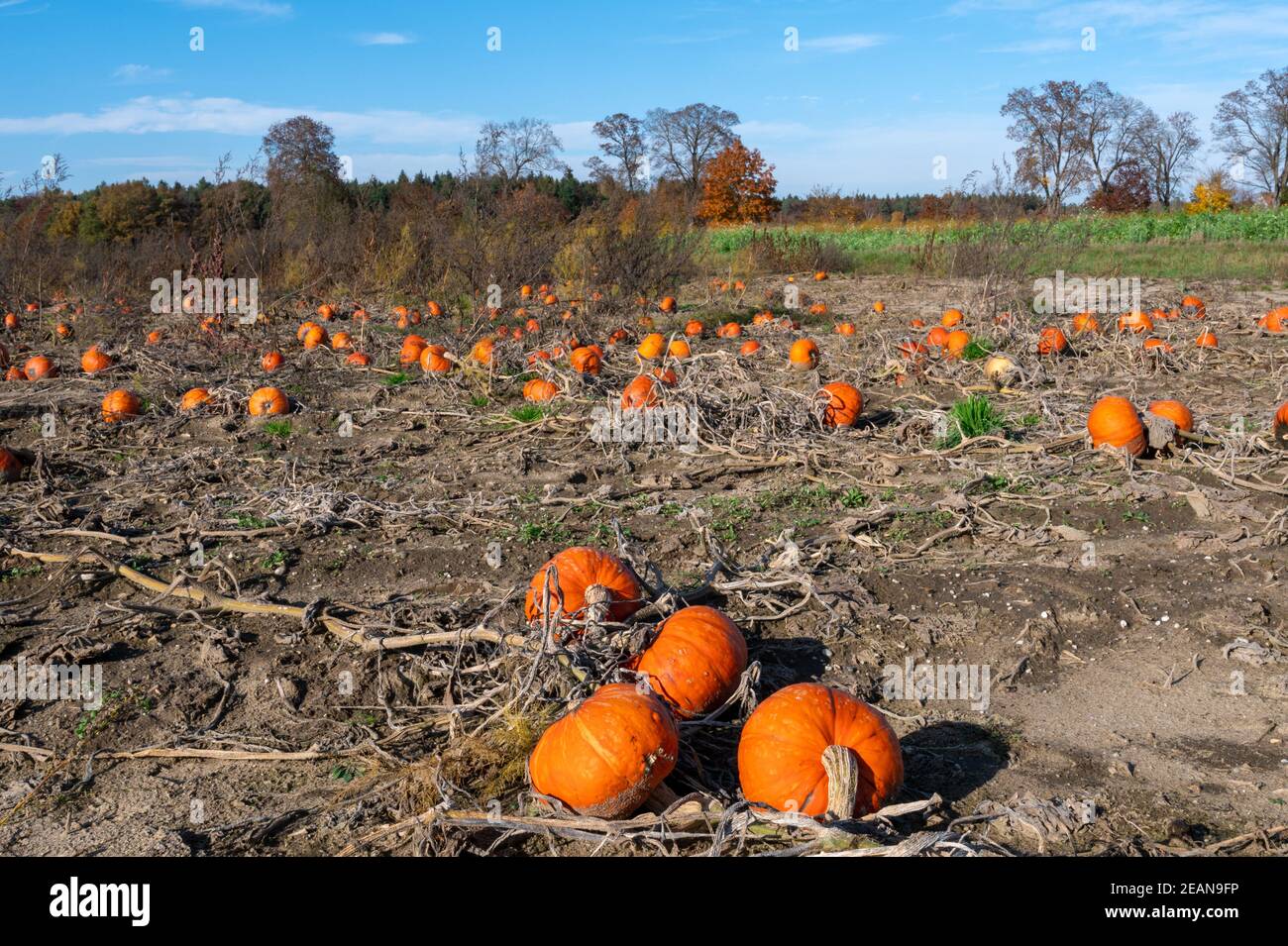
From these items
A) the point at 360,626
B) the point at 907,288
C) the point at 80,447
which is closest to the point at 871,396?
the point at 360,626

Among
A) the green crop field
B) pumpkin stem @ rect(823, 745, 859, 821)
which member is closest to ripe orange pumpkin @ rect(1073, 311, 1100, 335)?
the green crop field

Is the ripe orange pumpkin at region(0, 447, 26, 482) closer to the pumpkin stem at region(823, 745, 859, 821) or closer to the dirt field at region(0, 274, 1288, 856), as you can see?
the dirt field at region(0, 274, 1288, 856)

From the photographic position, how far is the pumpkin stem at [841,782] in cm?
293

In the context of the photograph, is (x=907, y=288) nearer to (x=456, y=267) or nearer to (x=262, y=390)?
(x=456, y=267)

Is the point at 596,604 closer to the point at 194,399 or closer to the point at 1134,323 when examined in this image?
the point at 194,399

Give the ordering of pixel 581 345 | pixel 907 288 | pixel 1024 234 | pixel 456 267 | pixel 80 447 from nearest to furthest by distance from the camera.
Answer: pixel 80 447
pixel 581 345
pixel 1024 234
pixel 456 267
pixel 907 288

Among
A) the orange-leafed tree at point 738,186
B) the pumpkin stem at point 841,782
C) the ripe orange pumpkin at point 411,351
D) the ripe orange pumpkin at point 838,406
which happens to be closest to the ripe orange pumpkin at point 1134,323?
the ripe orange pumpkin at point 838,406

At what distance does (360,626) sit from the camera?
4426 mm

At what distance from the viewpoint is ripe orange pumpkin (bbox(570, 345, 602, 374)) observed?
9.85 metres

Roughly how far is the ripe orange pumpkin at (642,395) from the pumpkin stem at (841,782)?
193 inches

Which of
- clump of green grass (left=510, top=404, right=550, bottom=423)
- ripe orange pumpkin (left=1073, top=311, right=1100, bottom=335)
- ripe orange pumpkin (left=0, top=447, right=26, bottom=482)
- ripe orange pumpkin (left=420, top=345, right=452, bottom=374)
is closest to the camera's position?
ripe orange pumpkin (left=0, top=447, right=26, bottom=482)

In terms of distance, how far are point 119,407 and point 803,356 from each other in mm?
6272

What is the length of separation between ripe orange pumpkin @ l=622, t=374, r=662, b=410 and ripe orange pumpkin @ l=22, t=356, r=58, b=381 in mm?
6603
